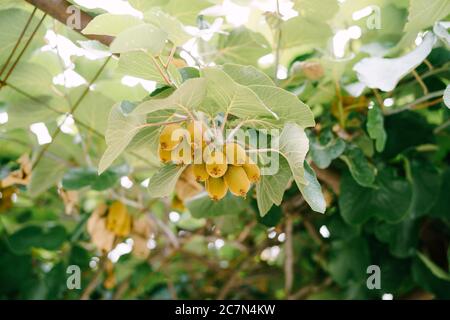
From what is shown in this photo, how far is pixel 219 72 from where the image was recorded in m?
0.60

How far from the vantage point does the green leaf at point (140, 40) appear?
23.1 inches

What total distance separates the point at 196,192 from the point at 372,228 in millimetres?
474

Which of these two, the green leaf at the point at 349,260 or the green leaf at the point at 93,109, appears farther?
the green leaf at the point at 349,260

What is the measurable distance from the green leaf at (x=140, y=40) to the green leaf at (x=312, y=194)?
9.6 inches

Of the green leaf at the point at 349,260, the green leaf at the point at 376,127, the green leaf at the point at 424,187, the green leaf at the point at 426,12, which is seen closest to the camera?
the green leaf at the point at 426,12

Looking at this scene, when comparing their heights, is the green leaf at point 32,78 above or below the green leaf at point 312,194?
above

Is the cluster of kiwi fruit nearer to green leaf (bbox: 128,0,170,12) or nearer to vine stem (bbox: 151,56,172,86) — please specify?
vine stem (bbox: 151,56,172,86)

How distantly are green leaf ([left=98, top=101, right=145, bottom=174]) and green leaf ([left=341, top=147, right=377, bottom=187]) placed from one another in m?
0.47

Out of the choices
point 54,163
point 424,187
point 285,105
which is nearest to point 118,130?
point 285,105

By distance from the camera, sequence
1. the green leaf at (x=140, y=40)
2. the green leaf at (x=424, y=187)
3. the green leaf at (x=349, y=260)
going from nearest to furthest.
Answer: the green leaf at (x=140, y=40)
the green leaf at (x=424, y=187)
the green leaf at (x=349, y=260)

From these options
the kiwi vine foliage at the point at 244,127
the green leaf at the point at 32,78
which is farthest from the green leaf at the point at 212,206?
the green leaf at the point at 32,78

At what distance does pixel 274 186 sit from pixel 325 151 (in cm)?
28

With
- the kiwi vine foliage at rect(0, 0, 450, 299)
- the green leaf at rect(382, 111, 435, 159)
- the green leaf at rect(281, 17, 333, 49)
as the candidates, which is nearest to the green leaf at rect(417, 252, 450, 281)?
the kiwi vine foliage at rect(0, 0, 450, 299)

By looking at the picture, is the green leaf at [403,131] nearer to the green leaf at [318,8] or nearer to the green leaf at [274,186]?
the green leaf at [318,8]
